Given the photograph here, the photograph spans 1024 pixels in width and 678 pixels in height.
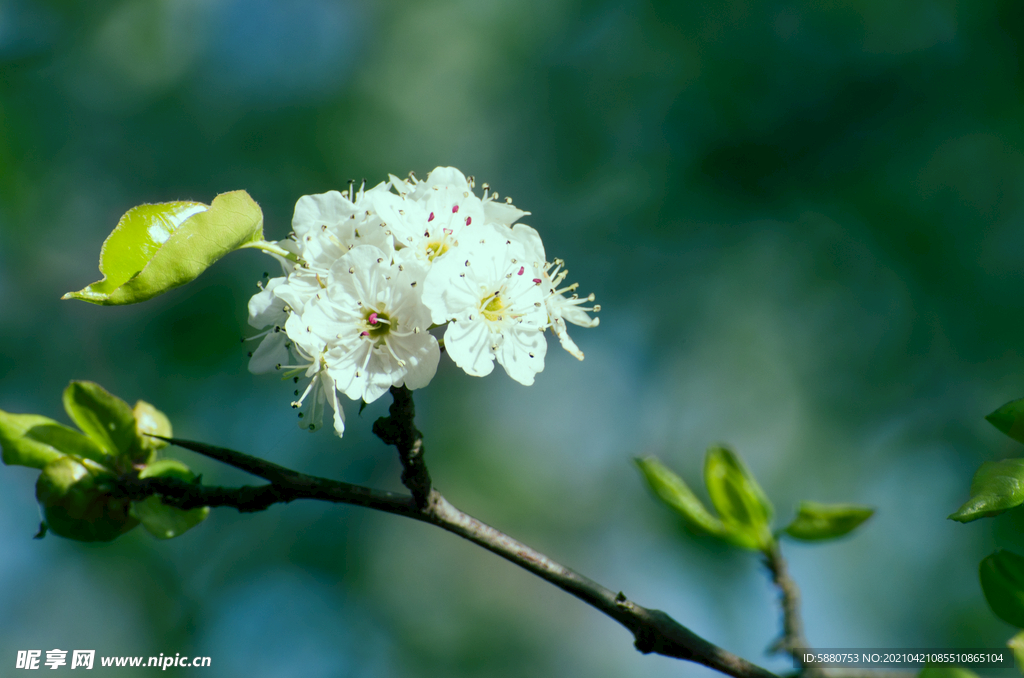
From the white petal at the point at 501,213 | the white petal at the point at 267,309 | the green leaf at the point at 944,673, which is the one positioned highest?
the white petal at the point at 501,213

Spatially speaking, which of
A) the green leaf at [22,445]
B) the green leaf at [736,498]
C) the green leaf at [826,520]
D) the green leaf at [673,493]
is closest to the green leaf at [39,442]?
the green leaf at [22,445]

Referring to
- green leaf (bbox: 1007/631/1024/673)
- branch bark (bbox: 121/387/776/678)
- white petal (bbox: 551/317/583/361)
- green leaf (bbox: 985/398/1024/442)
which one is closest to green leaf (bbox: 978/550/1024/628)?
green leaf (bbox: 1007/631/1024/673)

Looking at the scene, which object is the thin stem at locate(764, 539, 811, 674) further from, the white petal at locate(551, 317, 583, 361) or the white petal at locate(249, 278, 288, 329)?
the white petal at locate(249, 278, 288, 329)

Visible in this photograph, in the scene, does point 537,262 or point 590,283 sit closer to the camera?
A: point 537,262

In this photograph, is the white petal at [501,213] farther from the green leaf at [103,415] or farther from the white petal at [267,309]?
the green leaf at [103,415]

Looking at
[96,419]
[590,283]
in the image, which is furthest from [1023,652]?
[590,283]

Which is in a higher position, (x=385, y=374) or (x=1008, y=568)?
(x=385, y=374)

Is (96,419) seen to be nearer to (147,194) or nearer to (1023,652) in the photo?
(1023,652)
